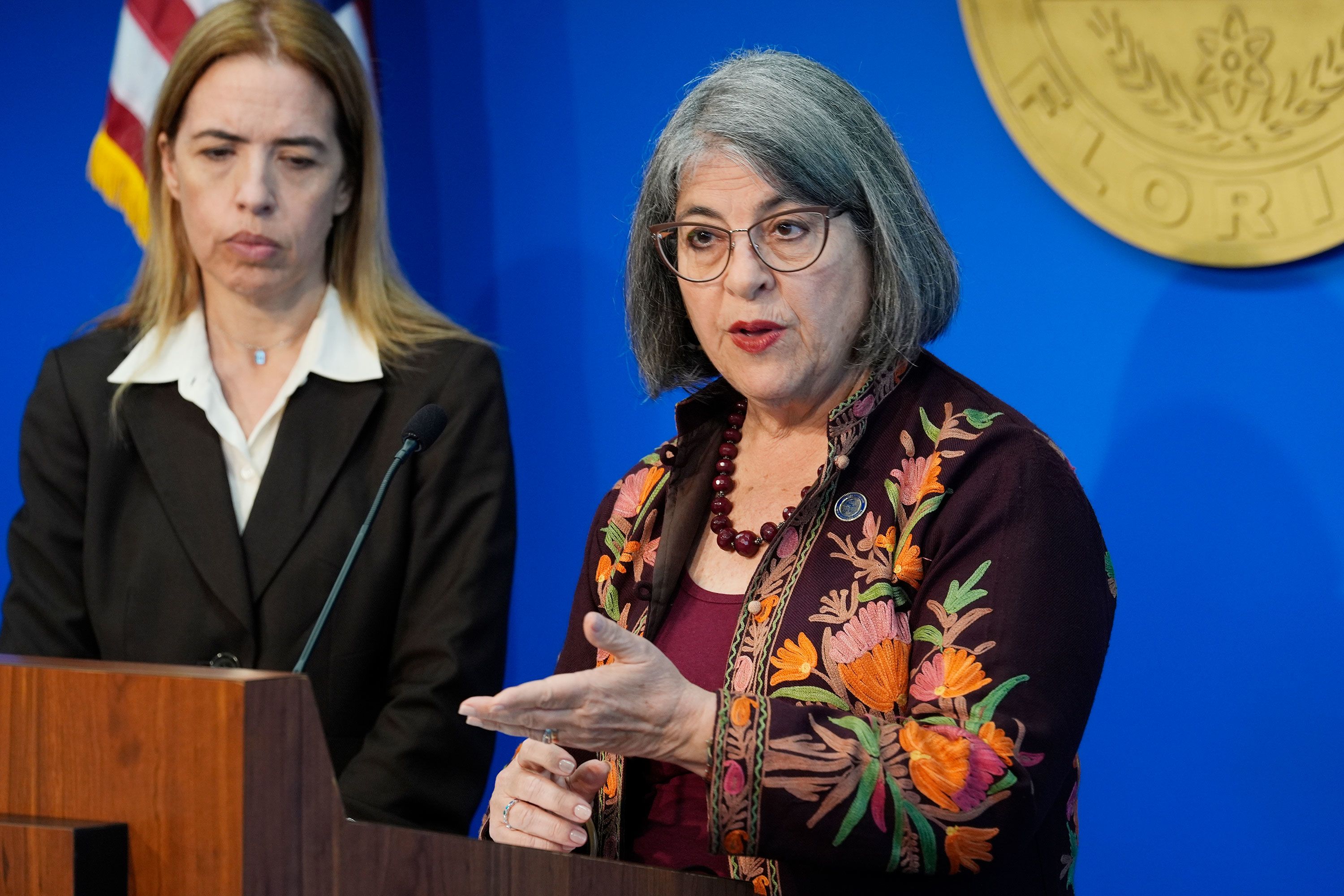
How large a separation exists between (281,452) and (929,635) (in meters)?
1.33

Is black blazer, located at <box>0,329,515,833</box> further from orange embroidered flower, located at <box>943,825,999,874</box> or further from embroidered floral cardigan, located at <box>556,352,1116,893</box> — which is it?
orange embroidered flower, located at <box>943,825,999,874</box>

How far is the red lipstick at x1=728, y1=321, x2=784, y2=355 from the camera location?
5.46 feet

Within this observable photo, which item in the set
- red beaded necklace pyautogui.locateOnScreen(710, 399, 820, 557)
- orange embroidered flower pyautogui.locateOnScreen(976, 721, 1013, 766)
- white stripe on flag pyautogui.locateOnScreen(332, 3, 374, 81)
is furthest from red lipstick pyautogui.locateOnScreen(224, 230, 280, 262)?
orange embroidered flower pyautogui.locateOnScreen(976, 721, 1013, 766)

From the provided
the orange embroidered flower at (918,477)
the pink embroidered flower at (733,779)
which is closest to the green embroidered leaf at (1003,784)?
the pink embroidered flower at (733,779)

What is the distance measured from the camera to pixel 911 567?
59.0 inches

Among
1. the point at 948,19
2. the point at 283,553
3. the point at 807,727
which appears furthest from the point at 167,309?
the point at 807,727

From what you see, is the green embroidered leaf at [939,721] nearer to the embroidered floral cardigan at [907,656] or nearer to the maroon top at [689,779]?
the embroidered floral cardigan at [907,656]

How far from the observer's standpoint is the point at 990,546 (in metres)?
1.44

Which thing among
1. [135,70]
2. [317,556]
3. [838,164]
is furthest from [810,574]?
[135,70]

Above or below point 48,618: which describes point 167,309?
above

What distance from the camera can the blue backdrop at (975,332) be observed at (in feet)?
7.36

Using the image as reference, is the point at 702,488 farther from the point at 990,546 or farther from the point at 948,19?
the point at 948,19

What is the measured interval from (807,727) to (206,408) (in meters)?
1.45

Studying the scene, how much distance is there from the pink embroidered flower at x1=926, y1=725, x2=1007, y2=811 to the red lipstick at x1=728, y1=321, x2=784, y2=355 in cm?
53
